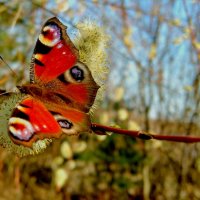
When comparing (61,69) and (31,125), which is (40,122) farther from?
(61,69)

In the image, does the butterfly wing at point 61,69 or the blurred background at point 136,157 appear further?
the blurred background at point 136,157

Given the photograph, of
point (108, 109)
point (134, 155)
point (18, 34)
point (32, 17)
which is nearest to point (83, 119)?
point (32, 17)

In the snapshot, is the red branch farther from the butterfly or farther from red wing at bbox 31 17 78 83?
red wing at bbox 31 17 78 83

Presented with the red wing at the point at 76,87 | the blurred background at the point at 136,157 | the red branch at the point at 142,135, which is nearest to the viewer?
the red branch at the point at 142,135

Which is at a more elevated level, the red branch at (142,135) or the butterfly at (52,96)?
the butterfly at (52,96)

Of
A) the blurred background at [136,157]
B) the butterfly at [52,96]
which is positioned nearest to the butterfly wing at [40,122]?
the butterfly at [52,96]

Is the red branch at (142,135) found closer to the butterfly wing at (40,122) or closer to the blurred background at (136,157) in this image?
the butterfly wing at (40,122)

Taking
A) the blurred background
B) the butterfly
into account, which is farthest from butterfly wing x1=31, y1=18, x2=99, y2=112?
the blurred background

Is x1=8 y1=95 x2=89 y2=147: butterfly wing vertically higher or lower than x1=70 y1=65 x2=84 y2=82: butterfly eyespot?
lower
